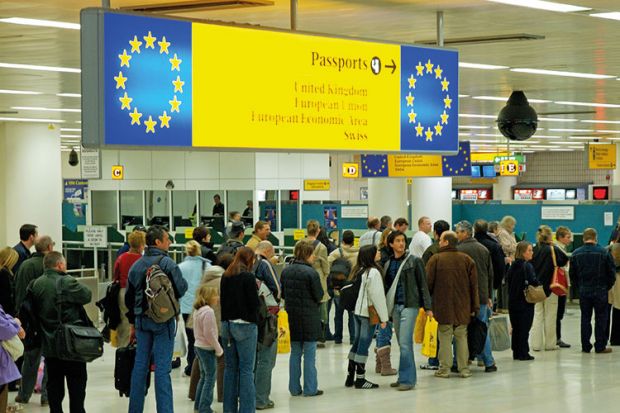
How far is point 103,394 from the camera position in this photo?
11.9 meters

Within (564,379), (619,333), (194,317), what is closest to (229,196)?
(619,333)

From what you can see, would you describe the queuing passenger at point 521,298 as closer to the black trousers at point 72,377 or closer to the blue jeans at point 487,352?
the blue jeans at point 487,352

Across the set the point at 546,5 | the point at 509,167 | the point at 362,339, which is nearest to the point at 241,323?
the point at 362,339

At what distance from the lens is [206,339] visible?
992 centimetres

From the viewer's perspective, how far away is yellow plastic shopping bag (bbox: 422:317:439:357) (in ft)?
40.2

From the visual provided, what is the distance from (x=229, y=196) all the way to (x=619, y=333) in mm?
14855

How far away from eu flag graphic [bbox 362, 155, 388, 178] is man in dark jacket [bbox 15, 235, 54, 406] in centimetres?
1291

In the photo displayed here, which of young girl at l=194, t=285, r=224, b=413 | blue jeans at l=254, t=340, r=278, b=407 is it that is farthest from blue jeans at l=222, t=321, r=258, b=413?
blue jeans at l=254, t=340, r=278, b=407

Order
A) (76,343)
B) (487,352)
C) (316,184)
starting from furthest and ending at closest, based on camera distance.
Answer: (316,184), (487,352), (76,343)

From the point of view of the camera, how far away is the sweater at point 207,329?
32.3 ft

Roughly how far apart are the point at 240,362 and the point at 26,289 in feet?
7.97

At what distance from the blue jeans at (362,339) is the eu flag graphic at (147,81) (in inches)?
197

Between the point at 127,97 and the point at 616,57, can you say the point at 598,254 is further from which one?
the point at 127,97

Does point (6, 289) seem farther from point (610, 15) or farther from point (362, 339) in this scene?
point (610, 15)
